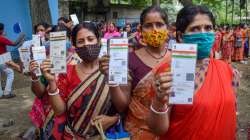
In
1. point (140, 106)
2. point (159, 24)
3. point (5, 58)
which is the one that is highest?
point (159, 24)

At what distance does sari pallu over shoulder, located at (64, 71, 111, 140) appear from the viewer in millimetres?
3191

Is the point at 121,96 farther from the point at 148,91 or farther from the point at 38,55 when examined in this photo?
the point at 38,55

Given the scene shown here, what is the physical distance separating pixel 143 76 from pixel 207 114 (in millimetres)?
713

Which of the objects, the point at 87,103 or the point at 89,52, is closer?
the point at 87,103

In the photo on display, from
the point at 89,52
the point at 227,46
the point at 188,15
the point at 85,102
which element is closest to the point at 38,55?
the point at 89,52

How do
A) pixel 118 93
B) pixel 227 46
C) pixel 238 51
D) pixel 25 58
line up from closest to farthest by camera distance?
pixel 118 93
pixel 25 58
pixel 227 46
pixel 238 51

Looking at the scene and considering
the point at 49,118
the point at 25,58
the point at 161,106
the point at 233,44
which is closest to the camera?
the point at 161,106

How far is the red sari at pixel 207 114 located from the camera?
7.65ft

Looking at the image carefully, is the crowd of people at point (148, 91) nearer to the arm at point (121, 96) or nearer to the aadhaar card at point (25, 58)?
the arm at point (121, 96)

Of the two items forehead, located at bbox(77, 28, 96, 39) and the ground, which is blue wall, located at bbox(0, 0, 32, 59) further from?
forehead, located at bbox(77, 28, 96, 39)

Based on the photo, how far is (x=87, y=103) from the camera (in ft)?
10.5

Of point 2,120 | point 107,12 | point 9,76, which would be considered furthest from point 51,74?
point 107,12

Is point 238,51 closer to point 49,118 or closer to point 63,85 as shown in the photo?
point 49,118

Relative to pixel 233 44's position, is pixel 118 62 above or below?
above
